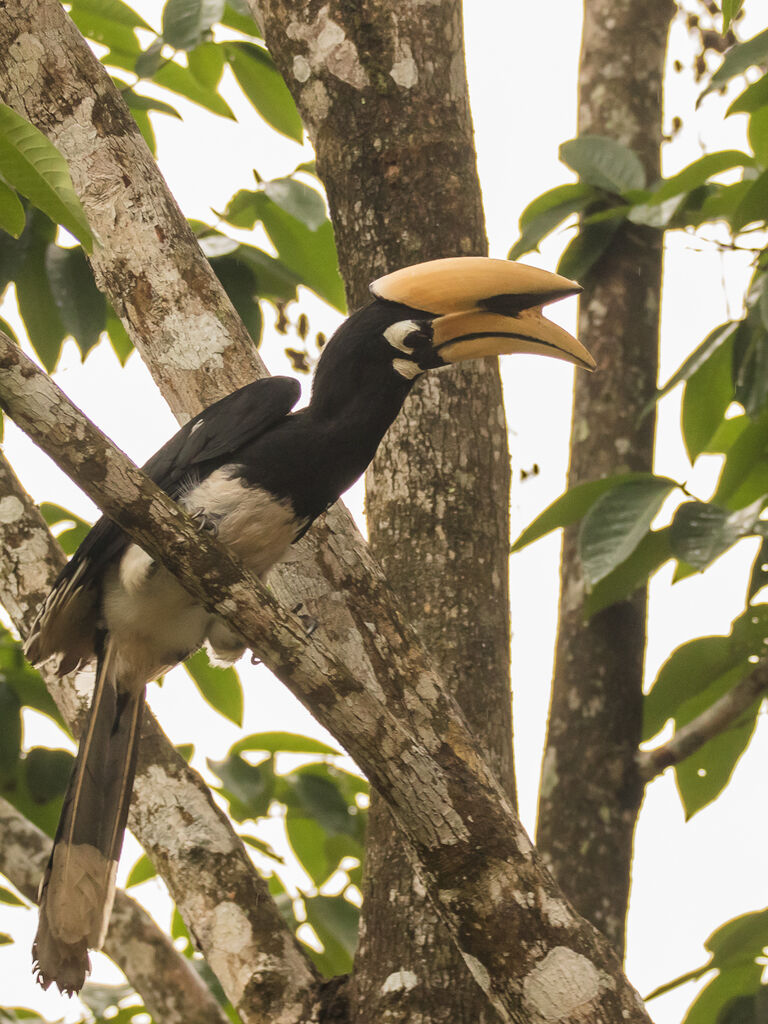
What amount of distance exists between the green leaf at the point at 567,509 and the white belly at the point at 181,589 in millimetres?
646

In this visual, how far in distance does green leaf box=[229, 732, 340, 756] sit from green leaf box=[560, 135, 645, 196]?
1.50 metres

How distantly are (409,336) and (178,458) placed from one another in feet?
1.58

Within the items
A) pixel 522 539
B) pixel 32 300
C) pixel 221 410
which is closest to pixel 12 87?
pixel 32 300

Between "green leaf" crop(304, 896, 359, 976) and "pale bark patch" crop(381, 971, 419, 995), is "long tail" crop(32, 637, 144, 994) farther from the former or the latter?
"green leaf" crop(304, 896, 359, 976)

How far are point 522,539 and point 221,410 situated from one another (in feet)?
2.55

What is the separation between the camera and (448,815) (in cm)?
178

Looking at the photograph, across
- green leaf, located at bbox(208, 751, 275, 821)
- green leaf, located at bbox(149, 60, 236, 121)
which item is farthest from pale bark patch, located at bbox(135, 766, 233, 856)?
green leaf, located at bbox(149, 60, 236, 121)

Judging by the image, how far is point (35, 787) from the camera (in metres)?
2.77

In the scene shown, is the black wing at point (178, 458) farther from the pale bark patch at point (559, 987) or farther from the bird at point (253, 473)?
the pale bark patch at point (559, 987)

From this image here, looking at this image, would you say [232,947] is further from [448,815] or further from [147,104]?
[147,104]

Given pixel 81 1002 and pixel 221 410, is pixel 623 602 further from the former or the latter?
pixel 81 1002

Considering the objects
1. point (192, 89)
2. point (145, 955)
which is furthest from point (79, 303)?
point (145, 955)

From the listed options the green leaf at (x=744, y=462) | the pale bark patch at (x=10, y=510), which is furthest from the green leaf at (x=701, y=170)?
the pale bark patch at (x=10, y=510)

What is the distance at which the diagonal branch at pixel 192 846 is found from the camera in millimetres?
2154
